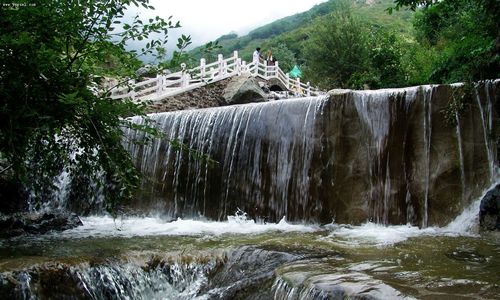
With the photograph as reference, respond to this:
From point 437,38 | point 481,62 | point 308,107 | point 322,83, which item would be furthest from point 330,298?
point 322,83

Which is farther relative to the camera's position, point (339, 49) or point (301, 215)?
point (339, 49)

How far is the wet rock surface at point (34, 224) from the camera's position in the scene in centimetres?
971

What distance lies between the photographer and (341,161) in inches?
416

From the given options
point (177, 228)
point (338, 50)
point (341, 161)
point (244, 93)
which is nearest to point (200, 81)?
point (244, 93)

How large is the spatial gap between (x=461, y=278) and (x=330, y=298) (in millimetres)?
1412

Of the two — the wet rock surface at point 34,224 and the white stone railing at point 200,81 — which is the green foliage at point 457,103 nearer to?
the wet rock surface at point 34,224

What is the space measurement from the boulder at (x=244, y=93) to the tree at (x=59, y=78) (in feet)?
49.1

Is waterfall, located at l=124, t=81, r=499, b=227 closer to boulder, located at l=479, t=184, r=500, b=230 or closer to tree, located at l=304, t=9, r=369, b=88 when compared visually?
boulder, located at l=479, t=184, r=500, b=230

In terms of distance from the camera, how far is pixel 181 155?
1346 cm

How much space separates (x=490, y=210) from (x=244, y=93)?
14060mm

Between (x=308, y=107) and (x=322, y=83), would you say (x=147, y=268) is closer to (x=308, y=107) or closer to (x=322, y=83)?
(x=308, y=107)

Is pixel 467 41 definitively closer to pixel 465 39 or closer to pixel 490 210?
pixel 465 39

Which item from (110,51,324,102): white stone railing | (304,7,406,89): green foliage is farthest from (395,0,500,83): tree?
(110,51,324,102): white stone railing

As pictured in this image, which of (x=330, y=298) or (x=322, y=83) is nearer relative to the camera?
(x=330, y=298)
